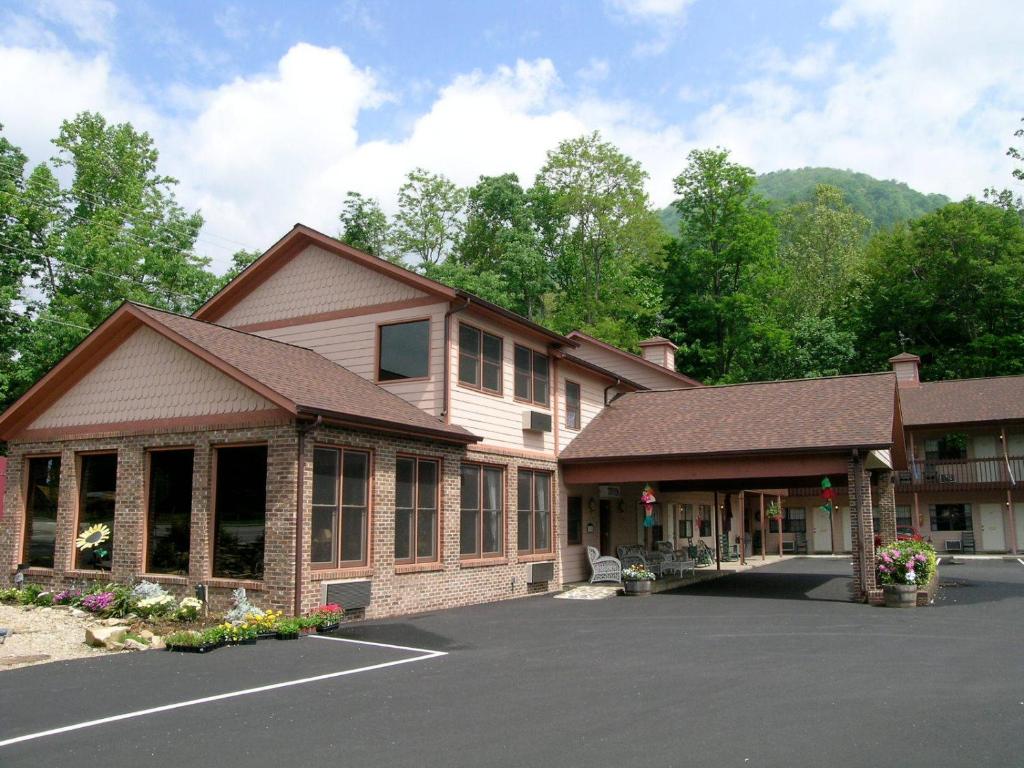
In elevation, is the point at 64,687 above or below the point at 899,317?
below

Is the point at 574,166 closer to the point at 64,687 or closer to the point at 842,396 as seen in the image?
the point at 842,396

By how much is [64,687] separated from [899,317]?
157 feet

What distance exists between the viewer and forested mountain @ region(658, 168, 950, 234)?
12006 cm

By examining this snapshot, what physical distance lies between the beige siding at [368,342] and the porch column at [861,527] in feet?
27.6

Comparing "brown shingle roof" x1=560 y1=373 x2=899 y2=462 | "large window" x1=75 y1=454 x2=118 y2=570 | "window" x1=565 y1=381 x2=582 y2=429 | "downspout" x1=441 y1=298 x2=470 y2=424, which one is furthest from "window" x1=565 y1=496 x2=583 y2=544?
"large window" x1=75 y1=454 x2=118 y2=570

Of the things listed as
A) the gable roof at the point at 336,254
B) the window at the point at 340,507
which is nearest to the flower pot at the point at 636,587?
the gable roof at the point at 336,254

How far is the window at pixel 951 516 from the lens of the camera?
37281mm

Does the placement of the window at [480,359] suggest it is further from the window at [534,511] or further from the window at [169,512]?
the window at [169,512]

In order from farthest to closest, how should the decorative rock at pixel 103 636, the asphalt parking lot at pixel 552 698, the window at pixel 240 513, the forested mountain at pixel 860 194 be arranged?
the forested mountain at pixel 860 194
the window at pixel 240 513
the decorative rock at pixel 103 636
the asphalt parking lot at pixel 552 698

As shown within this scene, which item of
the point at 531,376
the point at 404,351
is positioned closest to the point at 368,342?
the point at 404,351

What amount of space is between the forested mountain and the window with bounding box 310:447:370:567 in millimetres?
87317

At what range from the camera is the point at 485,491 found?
18234 millimetres

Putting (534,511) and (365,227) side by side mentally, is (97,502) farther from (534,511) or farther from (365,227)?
(365,227)

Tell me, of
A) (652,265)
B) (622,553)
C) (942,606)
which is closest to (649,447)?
(622,553)
